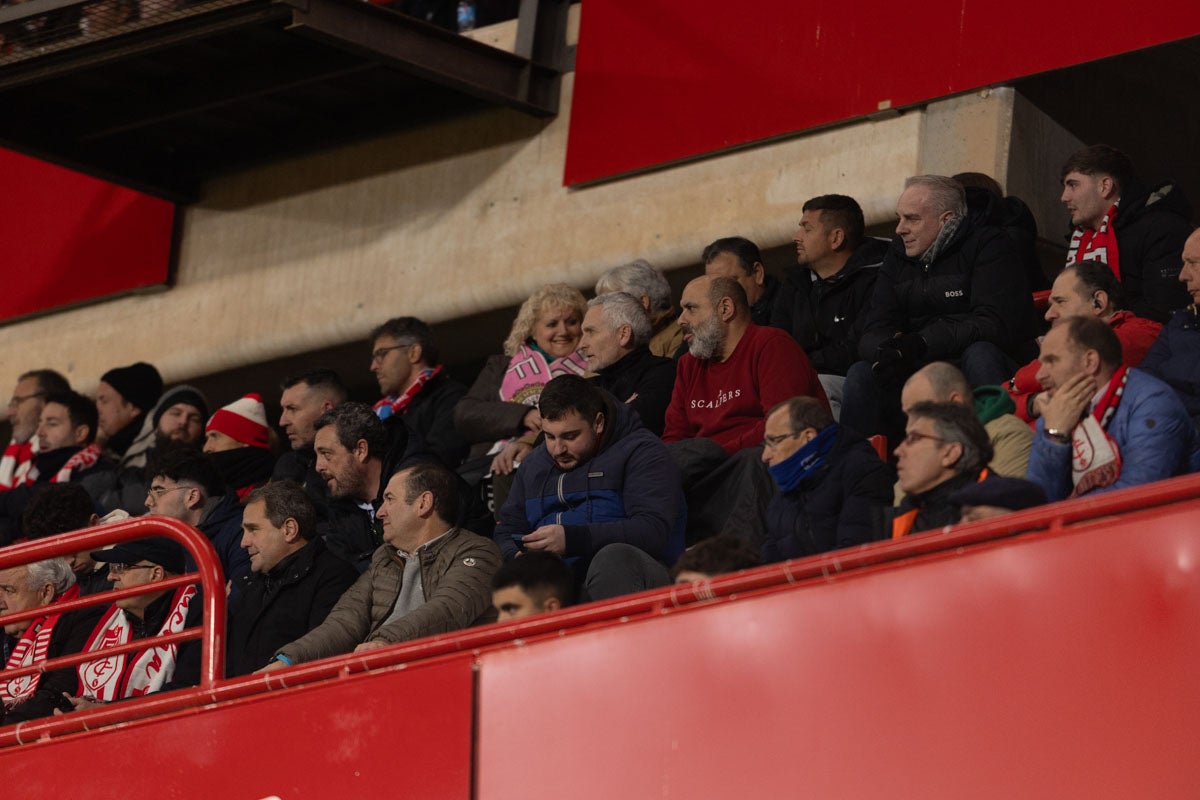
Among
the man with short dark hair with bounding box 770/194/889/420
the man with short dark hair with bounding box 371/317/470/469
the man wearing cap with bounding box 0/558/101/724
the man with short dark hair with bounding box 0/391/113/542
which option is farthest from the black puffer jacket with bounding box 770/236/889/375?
the man with short dark hair with bounding box 0/391/113/542

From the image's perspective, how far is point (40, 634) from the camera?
808 centimetres

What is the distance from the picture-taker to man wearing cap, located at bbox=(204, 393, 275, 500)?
29.4 feet

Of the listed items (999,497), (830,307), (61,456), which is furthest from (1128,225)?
(61,456)

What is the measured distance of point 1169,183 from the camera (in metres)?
7.26

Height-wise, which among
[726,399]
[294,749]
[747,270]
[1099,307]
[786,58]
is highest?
[786,58]

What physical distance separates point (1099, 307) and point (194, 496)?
3768 millimetres

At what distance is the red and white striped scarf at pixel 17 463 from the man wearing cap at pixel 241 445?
4.55 ft

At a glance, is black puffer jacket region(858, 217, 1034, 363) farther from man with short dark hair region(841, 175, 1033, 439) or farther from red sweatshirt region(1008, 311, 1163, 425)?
red sweatshirt region(1008, 311, 1163, 425)

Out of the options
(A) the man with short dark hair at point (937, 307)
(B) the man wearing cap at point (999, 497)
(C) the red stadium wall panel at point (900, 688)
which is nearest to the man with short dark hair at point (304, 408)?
(A) the man with short dark hair at point (937, 307)

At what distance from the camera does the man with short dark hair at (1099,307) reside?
251 inches

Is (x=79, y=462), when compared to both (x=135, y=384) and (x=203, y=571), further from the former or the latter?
(x=203, y=571)

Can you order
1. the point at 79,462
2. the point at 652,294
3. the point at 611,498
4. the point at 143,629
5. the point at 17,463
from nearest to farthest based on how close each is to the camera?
the point at 611,498 → the point at 143,629 → the point at 652,294 → the point at 79,462 → the point at 17,463

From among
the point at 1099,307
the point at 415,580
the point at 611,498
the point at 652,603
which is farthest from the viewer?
the point at 415,580

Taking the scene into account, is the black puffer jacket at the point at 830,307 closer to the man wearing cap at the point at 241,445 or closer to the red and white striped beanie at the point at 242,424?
the man wearing cap at the point at 241,445
